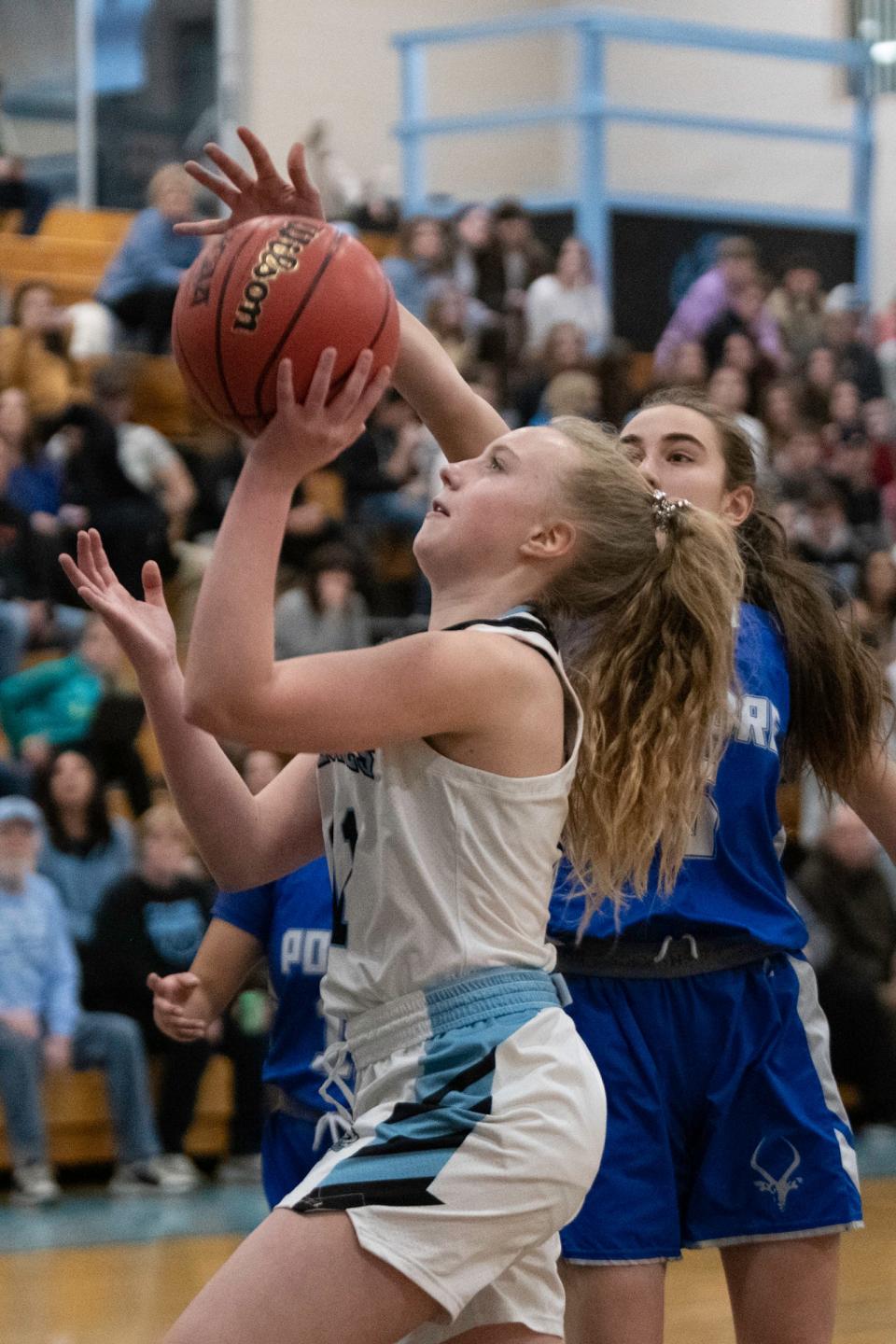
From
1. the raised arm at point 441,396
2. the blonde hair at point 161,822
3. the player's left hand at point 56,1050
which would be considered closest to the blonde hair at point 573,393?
the blonde hair at point 161,822

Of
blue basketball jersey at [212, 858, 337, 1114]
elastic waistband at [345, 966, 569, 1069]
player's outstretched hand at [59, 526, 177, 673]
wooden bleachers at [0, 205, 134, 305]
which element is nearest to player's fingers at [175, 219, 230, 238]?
player's outstretched hand at [59, 526, 177, 673]

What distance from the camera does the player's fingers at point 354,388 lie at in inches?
87.9

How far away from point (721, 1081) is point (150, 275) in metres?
7.74

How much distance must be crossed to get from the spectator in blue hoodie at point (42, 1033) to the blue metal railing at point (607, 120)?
7.70 m

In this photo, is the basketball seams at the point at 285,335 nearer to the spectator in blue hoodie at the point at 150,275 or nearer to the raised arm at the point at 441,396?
the raised arm at the point at 441,396

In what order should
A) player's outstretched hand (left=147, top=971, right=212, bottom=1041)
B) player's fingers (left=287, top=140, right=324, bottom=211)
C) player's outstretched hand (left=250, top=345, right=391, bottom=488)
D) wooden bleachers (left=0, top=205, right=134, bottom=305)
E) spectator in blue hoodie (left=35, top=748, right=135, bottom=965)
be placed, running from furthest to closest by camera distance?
1. wooden bleachers (left=0, top=205, right=134, bottom=305)
2. spectator in blue hoodie (left=35, top=748, right=135, bottom=965)
3. player's outstretched hand (left=147, top=971, right=212, bottom=1041)
4. player's fingers (left=287, top=140, right=324, bottom=211)
5. player's outstretched hand (left=250, top=345, right=391, bottom=488)

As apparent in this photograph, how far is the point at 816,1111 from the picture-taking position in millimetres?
3014

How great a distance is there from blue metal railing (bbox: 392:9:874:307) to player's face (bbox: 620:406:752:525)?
10.4 meters

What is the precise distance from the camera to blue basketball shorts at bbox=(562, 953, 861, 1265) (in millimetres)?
2930

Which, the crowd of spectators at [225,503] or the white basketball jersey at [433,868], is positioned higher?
the white basketball jersey at [433,868]

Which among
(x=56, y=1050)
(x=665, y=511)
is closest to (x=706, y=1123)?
(x=665, y=511)

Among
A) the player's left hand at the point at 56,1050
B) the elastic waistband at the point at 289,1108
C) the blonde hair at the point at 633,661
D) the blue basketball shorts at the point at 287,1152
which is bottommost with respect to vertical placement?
the player's left hand at the point at 56,1050

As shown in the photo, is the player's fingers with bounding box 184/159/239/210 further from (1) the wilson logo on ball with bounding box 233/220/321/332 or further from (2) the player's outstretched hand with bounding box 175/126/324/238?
(1) the wilson logo on ball with bounding box 233/220/321/332

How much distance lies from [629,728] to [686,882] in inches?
15.2
